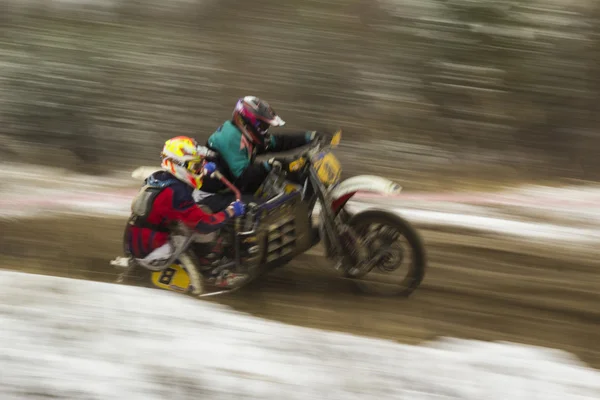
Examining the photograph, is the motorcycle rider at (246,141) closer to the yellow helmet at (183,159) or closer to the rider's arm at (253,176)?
the rider's arm at (253,176)

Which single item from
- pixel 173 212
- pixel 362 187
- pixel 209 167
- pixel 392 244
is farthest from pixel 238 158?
pixel 392 244

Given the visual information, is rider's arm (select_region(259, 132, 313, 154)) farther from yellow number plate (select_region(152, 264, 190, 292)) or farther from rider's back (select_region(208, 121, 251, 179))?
yellow number plate (select_region(152, 264, 190, 292))

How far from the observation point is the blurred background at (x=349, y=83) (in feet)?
35.8

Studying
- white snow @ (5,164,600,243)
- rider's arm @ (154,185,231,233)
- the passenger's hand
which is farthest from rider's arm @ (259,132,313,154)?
white snow @ (5,164,600,243)

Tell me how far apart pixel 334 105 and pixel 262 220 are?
664 cm

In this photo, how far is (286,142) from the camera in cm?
573

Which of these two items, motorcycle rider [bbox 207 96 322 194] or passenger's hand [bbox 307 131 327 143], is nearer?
motorcycle rider [bbox 207 96 322 194]

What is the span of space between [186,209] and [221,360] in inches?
56.6

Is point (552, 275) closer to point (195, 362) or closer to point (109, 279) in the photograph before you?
point (195, 362)

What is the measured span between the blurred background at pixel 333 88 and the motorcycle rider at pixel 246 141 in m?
2.91

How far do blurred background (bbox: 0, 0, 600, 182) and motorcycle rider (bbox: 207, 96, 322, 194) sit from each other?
16.7 feet

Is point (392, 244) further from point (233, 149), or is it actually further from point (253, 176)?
point (233, 149)

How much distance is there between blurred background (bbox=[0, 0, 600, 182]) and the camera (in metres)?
10.9

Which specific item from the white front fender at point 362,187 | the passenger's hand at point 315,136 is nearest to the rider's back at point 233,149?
the passenger's hand at point 315,136
